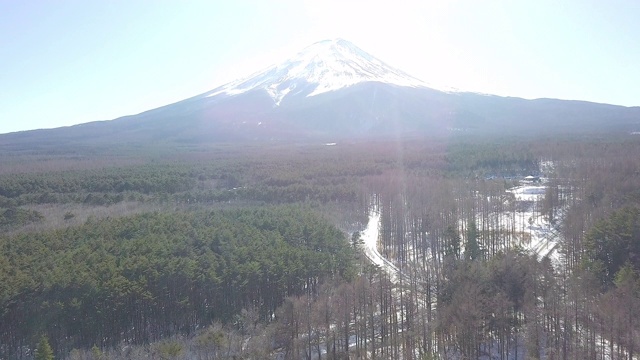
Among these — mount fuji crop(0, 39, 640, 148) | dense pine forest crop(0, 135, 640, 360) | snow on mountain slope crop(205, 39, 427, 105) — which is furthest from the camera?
snow on mountain slope crop(205, 39, 427, 105)

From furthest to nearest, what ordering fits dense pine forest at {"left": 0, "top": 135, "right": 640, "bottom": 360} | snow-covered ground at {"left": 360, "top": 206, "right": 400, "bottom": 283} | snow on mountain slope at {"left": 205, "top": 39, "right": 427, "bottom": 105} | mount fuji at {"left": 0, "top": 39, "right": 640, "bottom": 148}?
snow on mountain slope at {"left": 205, "top": 39, "right": 427, "bottom": 105} < mount fuji at {"left": 0, "top": 39, "right": 640, "bottom": 148} < snow-covered ground at {"left": 360, "top": 206, "right": 400, "bottom": 283} < dense pine forest at {"left": 0, "top": 135, "right": 640, "bottom": 360}

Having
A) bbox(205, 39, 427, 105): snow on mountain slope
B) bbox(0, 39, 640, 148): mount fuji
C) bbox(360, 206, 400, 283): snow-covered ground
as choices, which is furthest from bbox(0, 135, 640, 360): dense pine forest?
bbox(205, 39, 427, 105): snow on mountain slope

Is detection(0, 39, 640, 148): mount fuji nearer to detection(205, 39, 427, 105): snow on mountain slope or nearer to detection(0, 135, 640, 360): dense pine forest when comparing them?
detection(205, 39, 427, 105): snow on mountain slope

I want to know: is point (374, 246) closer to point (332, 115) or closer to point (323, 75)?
point (332, 115)

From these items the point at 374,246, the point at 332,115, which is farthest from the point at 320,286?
the point at 332,115

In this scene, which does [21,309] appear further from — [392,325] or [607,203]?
[607,203]

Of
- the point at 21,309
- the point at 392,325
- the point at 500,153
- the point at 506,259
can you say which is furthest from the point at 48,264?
the point at 500,153

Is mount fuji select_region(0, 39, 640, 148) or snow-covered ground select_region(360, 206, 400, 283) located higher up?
mount fuji select_region(0, 39, 640, 148)
